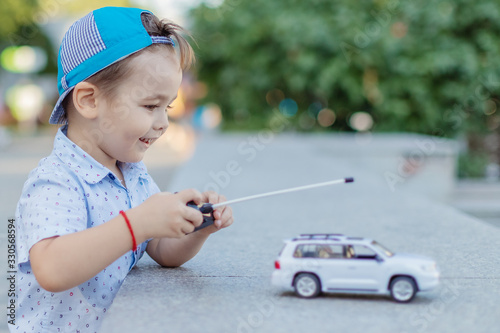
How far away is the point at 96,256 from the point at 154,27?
2.44 feet

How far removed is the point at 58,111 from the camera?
1985 millimetres

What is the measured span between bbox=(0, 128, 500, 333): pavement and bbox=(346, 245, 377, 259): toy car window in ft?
0.38

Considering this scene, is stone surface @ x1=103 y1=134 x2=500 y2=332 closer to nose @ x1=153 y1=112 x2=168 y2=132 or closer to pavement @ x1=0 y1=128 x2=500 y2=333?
pavement @ x1=0 y1=128 x2=500 y2=333

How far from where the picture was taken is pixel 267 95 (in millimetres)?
12320

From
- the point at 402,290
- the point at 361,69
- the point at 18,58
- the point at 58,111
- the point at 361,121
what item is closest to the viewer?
the point at 402,290

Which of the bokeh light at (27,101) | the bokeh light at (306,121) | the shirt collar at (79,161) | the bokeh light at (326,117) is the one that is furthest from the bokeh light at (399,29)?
the bokeh light at (27,101)

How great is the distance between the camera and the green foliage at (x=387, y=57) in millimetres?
10531

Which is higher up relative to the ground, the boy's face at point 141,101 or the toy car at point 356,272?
the boy's face at point 141,101

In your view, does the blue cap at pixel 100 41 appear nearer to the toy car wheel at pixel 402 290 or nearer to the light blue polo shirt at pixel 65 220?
the light blue polo shirt at pixel 65 220

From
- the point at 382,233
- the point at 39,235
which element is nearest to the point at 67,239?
the point at 39,235

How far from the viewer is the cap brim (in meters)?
1.92

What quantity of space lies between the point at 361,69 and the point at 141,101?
9.34m

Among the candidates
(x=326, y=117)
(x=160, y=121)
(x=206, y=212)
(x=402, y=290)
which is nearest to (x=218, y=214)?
(x=206, y=212)

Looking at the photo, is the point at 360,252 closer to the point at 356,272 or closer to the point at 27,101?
the point at 356,272
